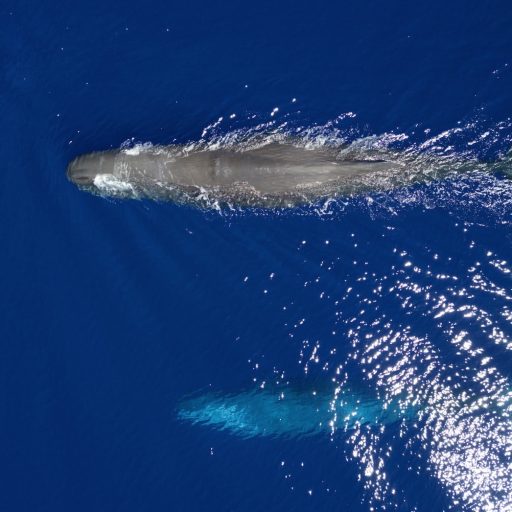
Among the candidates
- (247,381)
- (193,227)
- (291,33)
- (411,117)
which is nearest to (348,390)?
(247,381)

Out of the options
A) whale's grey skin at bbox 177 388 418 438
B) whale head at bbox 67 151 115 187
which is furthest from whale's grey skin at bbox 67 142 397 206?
whale's grey skin at bbox 177 388 418 438

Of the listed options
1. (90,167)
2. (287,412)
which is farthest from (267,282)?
(90,167)

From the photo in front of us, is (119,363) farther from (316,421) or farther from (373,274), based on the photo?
(373,274)

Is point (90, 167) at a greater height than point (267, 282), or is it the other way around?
point (90, 167)

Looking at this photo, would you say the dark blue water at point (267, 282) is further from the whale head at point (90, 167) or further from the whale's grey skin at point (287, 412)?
the whale head at point (90, 167)

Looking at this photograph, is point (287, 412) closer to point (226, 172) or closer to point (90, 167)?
Answer: point (226, 172)

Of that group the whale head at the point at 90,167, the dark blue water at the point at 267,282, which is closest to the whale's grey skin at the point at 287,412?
the dark blue water at the point at 267,282

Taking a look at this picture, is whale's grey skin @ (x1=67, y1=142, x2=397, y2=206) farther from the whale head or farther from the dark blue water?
the dark blue water

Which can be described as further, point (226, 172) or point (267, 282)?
point (226, 172)
